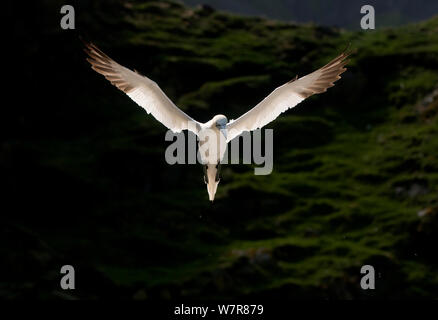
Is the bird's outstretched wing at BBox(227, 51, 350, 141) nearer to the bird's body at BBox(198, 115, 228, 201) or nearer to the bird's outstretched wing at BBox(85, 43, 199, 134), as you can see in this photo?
the bird's body at BBox(198, 115, 228, 201)

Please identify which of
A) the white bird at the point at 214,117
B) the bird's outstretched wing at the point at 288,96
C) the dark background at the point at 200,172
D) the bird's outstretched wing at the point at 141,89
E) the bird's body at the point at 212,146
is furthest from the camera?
the dark background at the point at 200,172

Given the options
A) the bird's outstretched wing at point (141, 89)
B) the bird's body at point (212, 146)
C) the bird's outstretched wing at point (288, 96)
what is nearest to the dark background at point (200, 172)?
the bird's outstretched wing at point (141, 89)

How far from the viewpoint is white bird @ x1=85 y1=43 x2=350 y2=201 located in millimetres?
24172

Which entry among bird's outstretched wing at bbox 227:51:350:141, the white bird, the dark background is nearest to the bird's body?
the white bird

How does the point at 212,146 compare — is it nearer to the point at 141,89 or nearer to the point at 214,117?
the point at 214,117

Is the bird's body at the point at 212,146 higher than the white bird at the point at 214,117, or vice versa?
the white bird at the point at 214,117

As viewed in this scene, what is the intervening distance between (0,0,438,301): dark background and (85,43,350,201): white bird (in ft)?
52.5

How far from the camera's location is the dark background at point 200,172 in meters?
48.1

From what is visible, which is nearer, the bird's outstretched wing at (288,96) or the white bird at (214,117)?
the white bird at (214,117)

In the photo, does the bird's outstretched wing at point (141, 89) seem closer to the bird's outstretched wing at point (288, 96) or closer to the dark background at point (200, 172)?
the bird's outstretched wing at point (288, 96)

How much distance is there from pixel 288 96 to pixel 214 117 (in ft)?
7.21
